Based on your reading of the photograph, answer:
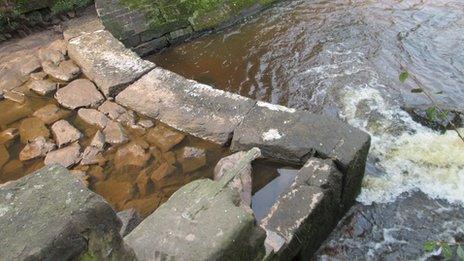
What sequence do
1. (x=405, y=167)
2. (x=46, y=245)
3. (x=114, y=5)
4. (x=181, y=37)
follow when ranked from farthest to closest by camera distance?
(x=181, y=37) → (x=114, y=5) → (x=405, y=167) → (x=46, y=245)

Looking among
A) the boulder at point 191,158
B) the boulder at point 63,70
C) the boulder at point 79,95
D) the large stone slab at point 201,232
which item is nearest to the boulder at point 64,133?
the boulder at point 79,95

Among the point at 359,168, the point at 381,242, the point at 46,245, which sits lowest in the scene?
the point at 381,242

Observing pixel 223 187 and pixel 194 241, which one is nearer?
pixel 194 241

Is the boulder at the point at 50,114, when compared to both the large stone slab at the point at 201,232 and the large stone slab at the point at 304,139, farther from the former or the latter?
the large stone slab at the point at 201,232

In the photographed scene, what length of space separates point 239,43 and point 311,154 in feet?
9.40

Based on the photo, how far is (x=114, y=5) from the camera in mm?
5809

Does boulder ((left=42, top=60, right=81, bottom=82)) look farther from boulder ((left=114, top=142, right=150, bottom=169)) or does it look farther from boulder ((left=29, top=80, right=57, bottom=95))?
boulder ((left=114, top=142, right=150, bottom=169))

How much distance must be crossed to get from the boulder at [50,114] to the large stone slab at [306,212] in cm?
272

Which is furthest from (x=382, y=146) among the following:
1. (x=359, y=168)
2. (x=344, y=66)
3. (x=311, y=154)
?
(x=344, y=66)

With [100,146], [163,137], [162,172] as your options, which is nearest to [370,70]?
[163,137]

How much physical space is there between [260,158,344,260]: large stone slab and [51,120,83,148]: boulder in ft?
7.37

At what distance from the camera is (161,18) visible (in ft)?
20.0

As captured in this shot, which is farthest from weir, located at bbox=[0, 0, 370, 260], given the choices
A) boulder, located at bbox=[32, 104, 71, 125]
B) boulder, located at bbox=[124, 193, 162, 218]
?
boulder, located at bbox=[124, 193, 162, 218]

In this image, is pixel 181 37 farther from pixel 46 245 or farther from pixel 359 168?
pixel 46 245
